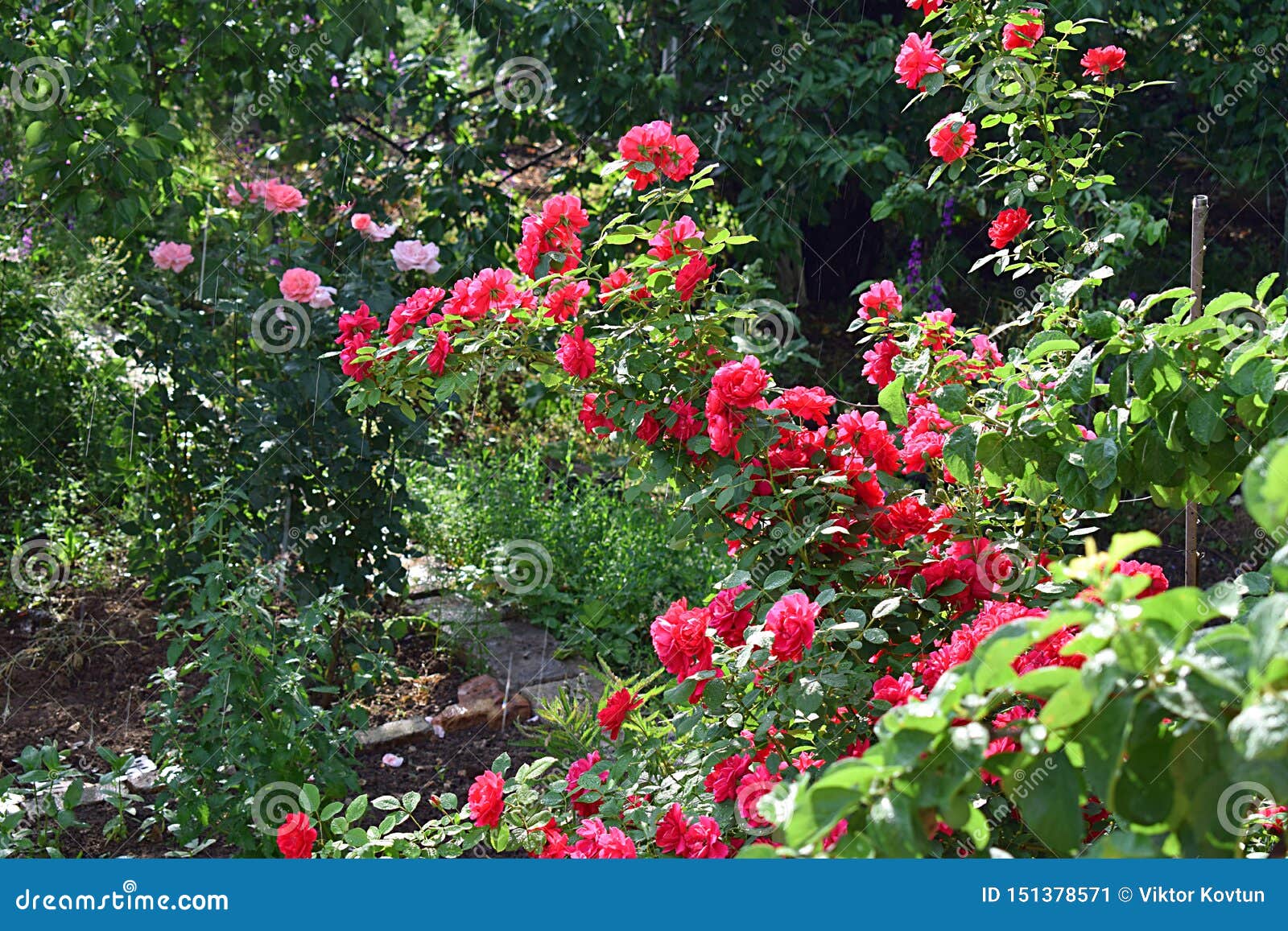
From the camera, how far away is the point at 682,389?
2.05 m

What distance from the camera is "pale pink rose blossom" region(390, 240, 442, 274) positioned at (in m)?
3.49

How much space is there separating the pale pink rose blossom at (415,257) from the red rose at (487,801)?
200 cm

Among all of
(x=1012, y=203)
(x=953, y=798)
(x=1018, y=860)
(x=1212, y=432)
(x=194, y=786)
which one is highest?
(x=1012, y=203)

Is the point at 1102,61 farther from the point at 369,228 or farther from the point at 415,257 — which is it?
the point at 369,228

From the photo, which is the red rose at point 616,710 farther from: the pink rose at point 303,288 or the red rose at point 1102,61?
the pink rose at point 303,288

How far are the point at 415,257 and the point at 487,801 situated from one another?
2044mm

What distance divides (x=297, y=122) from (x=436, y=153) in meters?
0.49

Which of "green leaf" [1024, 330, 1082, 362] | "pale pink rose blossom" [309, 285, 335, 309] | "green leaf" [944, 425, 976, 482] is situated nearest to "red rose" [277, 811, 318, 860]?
"green leaf" [944, 425, 976, 482]

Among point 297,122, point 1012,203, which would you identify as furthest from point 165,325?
point 1012,203

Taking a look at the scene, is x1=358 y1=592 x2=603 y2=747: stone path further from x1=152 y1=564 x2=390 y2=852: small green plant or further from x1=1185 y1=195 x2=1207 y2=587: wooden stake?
x1=1185 y1=195 x2=1207 y2=587: wooden stake

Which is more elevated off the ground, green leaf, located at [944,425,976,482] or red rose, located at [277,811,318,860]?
green leaf, located at [944,425,976,482]

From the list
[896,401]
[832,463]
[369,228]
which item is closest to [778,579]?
[832,463]

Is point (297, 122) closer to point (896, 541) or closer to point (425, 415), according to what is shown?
point (425, 415)

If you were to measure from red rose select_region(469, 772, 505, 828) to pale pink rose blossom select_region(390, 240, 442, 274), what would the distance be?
1997 mm
